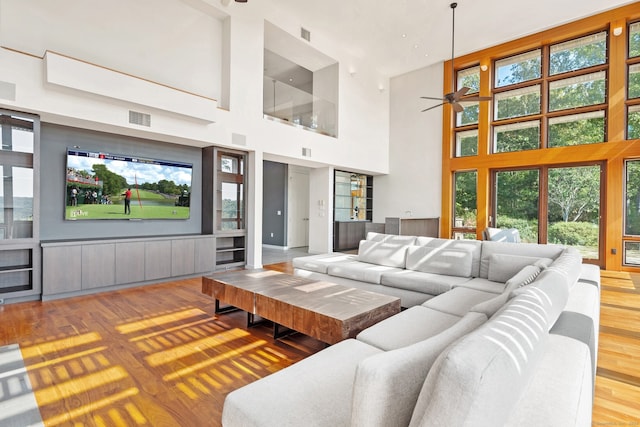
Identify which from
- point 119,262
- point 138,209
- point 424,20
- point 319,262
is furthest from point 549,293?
point 424,20

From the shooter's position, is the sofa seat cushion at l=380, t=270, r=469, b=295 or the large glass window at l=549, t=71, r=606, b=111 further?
the large glass window at l=549, t=71, r=606, b=111

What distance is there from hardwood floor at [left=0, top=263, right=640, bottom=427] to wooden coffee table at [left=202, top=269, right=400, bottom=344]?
1.02 feet

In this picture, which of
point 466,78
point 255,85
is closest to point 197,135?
point 255,85

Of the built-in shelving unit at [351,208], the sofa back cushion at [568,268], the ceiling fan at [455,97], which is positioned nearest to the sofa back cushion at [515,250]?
the sofa back cushion at [568,268]

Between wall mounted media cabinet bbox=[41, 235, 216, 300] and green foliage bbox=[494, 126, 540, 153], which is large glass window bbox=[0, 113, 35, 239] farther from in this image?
green foliage bbox=[494, 126, 540, 153]

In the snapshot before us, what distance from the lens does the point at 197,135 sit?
5164 mm

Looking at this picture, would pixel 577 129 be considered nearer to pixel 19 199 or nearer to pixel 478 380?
pixel 478 380

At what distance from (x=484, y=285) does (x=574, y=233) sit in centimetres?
520

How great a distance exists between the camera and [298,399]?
125 cm

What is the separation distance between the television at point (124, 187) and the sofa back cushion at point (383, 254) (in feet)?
11.0

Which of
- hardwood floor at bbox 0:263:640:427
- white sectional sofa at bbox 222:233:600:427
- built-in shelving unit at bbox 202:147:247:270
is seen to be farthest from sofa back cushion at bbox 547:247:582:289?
built-in shelving unit at bbox 202:147:247:270

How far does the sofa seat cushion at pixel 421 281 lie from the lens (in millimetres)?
3288

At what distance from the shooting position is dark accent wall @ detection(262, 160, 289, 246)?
9.25 m

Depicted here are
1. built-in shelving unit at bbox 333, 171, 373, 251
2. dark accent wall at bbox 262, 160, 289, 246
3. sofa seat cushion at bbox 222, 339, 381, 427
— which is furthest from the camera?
dark accent wall at bbox 262, 160, 289, 246
